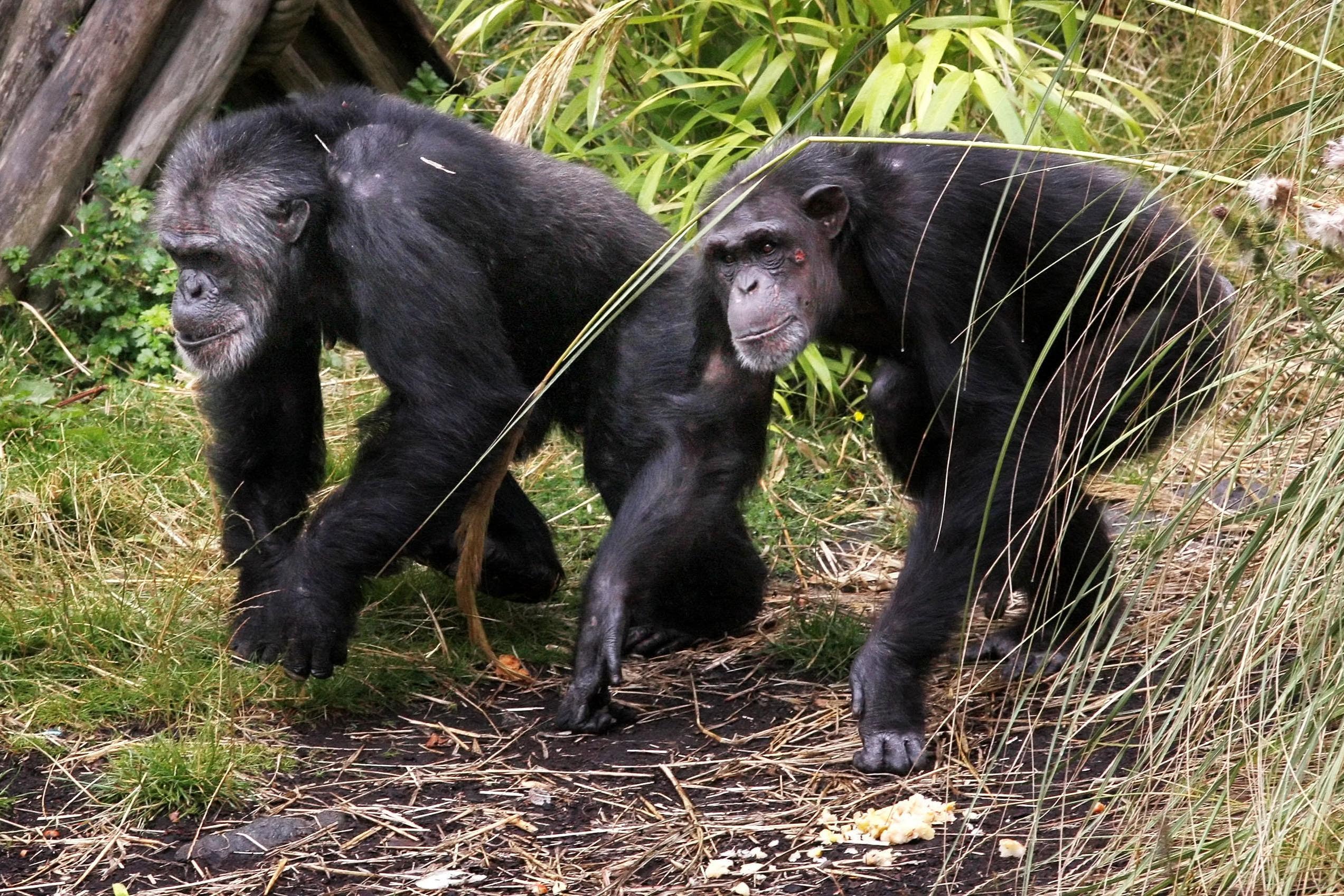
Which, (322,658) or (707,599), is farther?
(707,599)

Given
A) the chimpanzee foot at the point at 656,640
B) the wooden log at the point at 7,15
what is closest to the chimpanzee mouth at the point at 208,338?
the chimpanzee foot at the point at 656,640

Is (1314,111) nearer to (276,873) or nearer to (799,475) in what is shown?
(276,873)

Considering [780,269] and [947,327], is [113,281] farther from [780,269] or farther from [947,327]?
[947,327]

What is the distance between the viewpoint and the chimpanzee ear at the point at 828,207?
4426 millimetres

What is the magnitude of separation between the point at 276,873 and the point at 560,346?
2.05 meters

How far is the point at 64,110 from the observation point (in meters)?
6.58

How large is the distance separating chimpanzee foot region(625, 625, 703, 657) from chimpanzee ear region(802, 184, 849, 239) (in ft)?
4.91

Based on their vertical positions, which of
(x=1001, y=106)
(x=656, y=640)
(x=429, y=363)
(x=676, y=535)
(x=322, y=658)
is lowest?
(x=656, y=640)

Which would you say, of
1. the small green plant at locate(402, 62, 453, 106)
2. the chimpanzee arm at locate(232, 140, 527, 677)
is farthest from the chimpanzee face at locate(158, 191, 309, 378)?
the small green plant at locate(402, 62, 453, 106)

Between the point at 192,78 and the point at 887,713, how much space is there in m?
4.52

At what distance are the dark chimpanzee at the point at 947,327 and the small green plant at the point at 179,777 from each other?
1658 mm

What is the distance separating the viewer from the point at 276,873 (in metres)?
3.62

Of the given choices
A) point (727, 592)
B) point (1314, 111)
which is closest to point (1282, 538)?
point (1314, 111)

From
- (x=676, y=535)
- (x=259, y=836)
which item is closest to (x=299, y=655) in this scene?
(x=259, y=836)
